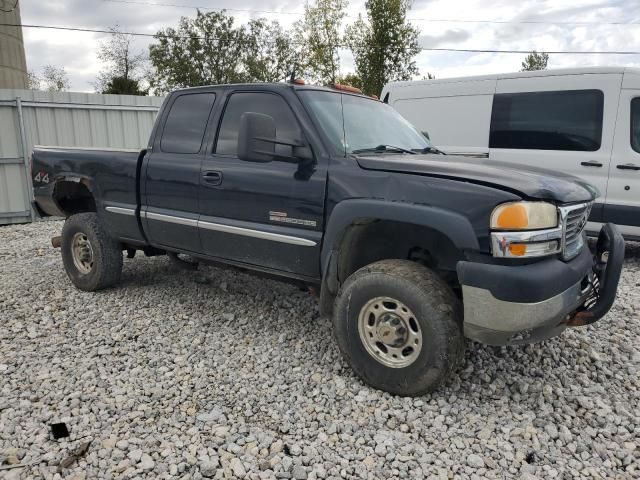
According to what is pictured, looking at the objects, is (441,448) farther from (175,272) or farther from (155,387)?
(175,272)

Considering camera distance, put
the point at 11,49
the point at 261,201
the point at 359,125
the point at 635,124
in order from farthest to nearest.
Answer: the point at 11,49, the point at 635,124, the point at 359,125, the point at 261,201

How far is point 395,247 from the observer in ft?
11.1

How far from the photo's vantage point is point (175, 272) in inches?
228

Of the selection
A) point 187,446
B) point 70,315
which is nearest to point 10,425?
point 187,446

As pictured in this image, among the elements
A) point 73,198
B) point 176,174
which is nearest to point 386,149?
point 176,174

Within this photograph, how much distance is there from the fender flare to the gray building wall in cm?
2589

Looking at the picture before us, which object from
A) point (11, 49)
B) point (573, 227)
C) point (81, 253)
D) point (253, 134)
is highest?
point (11, 49)

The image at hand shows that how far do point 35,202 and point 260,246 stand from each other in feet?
10.5

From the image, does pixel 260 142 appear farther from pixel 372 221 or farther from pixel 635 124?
pixel 635 124

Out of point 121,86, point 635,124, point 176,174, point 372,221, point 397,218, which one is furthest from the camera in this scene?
point 121,86

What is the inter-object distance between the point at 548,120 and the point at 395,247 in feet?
13.6

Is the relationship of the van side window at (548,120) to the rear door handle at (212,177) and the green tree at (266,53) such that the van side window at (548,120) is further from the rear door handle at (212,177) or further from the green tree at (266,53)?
the green tree at (266,53)

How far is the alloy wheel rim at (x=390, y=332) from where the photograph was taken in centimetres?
297

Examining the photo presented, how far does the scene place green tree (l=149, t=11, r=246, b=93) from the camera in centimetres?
3741
